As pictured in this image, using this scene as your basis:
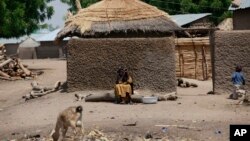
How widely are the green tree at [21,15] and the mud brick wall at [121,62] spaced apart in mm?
12340

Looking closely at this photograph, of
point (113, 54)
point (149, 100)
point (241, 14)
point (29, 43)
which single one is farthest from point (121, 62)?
point (29, 43)

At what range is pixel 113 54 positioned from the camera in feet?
56.5

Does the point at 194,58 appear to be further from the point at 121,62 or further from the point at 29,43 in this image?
the point at 29,43

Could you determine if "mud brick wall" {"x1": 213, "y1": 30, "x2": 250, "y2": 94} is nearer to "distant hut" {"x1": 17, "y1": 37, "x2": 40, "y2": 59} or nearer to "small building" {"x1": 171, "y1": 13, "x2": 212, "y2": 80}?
"small building" {"x1": 171, "y1": 13, "x2": 212, "y2": 80}

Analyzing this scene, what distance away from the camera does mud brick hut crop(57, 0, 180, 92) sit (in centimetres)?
1673

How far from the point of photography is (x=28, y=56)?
183ft

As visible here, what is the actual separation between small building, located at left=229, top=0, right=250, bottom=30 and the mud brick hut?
6678 mm

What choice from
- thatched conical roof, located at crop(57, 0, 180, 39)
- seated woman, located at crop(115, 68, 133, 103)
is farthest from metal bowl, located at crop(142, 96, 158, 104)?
thatched conical roof, located at crop(57, 0, 180, 39)

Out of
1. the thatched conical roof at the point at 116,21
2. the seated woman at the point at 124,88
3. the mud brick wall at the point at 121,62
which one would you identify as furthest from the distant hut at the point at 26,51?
the seated woman at the point at 124,88

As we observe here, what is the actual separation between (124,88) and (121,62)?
182 cm

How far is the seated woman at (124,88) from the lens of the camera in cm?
1548

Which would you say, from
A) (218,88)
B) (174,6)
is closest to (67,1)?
(174,6)

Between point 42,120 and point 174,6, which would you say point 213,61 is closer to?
point 42,120

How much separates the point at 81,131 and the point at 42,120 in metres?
3.16
